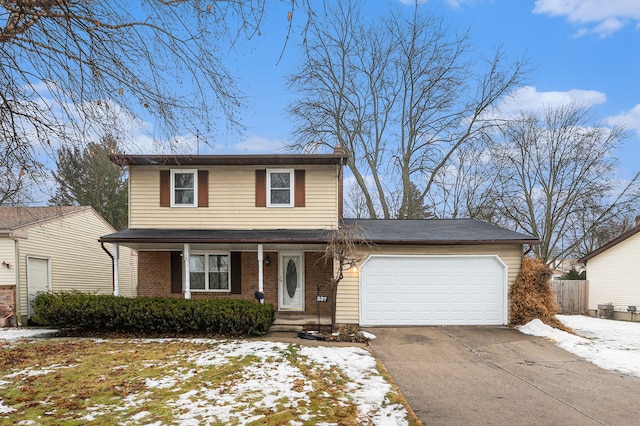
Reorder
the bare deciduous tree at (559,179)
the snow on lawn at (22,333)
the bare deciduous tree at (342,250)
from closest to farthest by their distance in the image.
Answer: the bare deciduous tree at (342,250) < the snow on lawn at (22,333) < the bare deciduous tree at (559,179)

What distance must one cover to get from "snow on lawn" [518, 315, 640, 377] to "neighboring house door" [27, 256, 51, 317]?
15.3m

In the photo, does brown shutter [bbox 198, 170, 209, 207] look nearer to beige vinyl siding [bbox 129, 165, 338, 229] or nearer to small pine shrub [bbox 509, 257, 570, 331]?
beige vinyl siding [bbox 129, 165, 338, 229]

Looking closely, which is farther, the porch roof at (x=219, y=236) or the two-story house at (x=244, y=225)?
the two-story house at (x=244, y=225)

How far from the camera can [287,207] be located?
1259cm

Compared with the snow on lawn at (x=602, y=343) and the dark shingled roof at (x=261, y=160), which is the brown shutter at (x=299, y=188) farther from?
the snow on lawn at (x=602, y=343)

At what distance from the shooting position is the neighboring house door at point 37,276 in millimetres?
12844

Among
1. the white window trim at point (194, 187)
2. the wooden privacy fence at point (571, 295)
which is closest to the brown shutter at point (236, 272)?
the white window trim at point (194, 187)

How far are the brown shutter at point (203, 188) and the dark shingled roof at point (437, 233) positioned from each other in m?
5.00

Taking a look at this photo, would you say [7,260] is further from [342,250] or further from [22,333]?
[342,250]

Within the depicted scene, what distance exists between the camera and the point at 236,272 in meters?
12.7

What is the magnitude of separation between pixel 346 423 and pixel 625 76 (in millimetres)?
20404

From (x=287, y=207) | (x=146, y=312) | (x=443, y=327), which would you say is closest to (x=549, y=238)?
(x=443, y=327)

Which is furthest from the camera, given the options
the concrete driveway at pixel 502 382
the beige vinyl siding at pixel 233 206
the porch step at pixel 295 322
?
the beige vinyl siding at pixel 233 206

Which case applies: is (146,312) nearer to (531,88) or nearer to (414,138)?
(414,138)
